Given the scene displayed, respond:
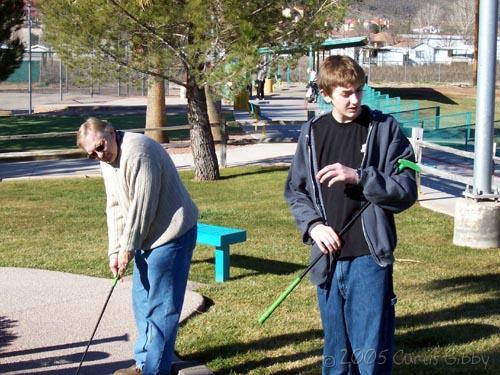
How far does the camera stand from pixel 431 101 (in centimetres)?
4194

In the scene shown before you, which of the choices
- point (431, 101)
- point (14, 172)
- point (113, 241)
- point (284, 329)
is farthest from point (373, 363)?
point (431, 101)

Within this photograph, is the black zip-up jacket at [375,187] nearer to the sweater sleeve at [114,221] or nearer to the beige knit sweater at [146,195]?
the beige knit sweater at [146,195]

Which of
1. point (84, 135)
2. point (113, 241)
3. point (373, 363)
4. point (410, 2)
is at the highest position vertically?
point (410, 2)

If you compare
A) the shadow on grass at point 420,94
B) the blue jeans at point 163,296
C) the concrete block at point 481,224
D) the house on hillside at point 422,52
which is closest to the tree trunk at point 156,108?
the concrete block at point 481,224

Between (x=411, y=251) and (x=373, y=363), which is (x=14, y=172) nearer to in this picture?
(x=411, y=251)

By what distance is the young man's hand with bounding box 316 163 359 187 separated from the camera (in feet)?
12.7

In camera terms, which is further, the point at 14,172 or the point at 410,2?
the point at 410,2

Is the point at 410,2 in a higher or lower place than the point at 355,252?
higher

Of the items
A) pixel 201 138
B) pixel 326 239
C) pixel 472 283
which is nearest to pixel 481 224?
pixel 472 283

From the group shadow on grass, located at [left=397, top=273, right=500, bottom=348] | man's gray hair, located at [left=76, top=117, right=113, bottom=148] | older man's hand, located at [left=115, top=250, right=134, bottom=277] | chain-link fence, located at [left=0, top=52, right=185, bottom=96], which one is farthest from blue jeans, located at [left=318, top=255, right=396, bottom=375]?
chain-link fence, located at [left=0, top=52, right=185, bottom=96]

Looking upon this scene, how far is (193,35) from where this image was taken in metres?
13.9

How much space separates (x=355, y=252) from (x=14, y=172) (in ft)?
48.1

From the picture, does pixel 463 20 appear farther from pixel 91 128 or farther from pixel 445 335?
pixel 91 128

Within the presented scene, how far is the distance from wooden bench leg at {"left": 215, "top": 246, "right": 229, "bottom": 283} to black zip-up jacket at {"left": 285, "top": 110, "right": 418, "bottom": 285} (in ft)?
12.3
